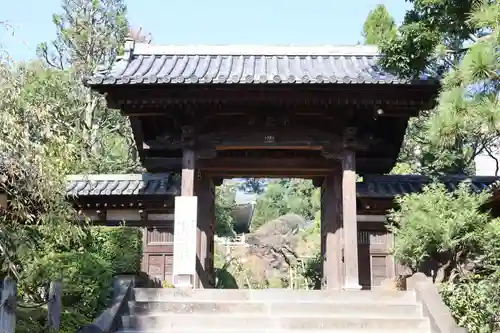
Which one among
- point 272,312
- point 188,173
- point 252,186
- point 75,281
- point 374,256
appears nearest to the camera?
point 75,281

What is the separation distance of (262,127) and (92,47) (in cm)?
1506

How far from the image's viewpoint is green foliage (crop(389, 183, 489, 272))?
7.85m

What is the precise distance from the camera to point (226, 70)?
10727 millimetres

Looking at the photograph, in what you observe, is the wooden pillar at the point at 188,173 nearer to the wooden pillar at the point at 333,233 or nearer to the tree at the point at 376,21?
the wooden pillar at the point at 333,233

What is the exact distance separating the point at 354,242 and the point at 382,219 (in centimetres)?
272

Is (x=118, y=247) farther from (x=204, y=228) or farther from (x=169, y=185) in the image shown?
(x=169, y=185)

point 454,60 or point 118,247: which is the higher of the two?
point 454,60

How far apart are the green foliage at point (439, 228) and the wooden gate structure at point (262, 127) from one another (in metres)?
1.26

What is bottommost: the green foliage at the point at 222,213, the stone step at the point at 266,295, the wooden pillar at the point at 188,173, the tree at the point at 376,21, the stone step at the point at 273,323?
the stone step at the point at 273,323

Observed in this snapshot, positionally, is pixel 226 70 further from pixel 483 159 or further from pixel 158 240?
pixel 483 159

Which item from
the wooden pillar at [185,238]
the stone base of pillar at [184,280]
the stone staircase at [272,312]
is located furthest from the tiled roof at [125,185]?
the stone staircase at [272,312]

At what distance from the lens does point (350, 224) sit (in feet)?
31.2

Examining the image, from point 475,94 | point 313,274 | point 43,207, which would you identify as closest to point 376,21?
point 313,274

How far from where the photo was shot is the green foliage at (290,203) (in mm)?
38344
